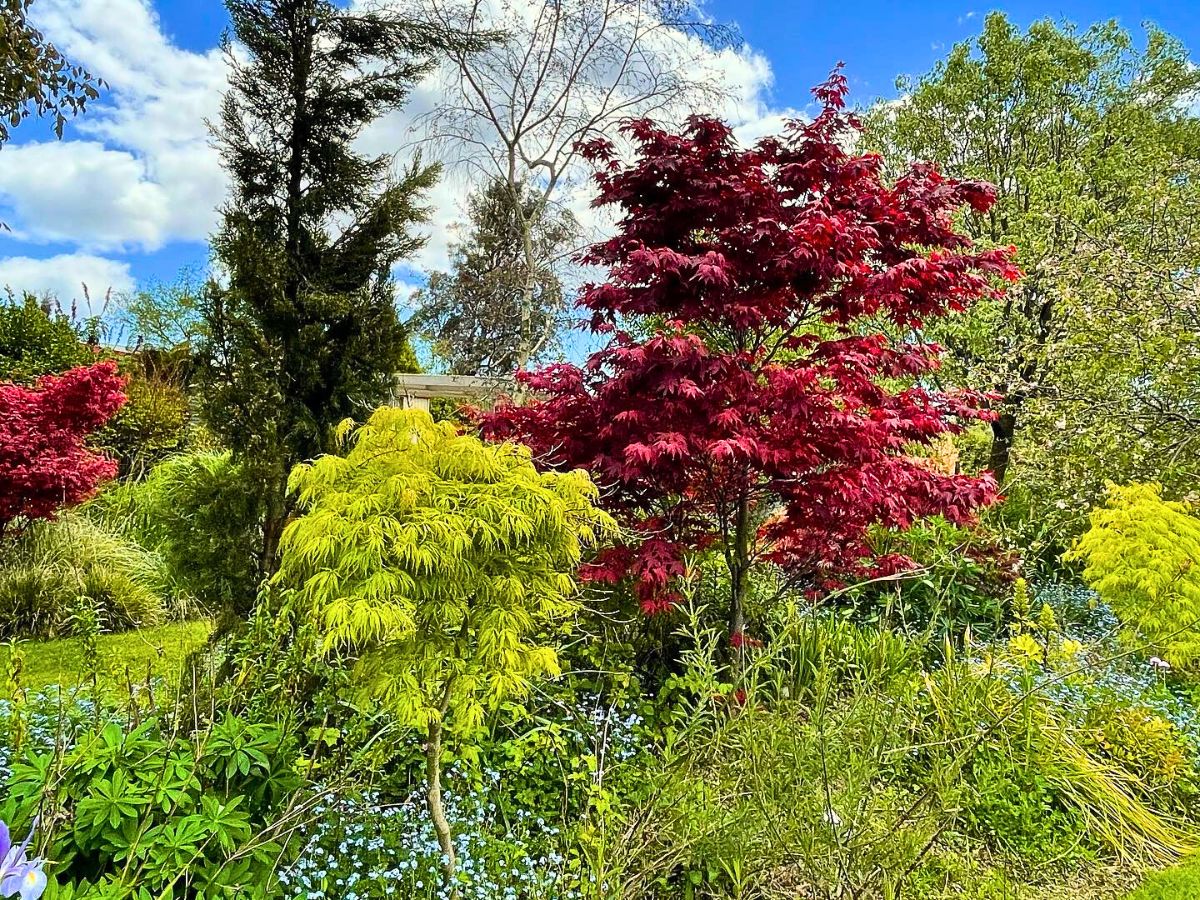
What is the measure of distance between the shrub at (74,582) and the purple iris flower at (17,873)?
4.83 m

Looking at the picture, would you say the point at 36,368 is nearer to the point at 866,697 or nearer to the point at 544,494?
the point at 544,494

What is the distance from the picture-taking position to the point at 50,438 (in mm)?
5418

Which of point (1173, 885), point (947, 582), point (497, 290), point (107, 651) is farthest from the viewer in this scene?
point (497, 290)

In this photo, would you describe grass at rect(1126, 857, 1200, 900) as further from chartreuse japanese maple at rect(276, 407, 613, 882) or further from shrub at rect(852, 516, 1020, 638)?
chartreuse japanese maple at rect(276, 407, 613, 882)

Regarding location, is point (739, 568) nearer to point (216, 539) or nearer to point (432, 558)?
point (432, 558)

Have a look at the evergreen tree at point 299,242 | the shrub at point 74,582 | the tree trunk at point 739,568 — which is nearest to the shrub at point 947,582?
the tree trunk at point 739,568

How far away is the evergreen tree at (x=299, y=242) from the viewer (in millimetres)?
4461

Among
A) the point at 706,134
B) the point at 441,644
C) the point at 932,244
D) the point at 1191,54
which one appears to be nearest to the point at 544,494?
the point at 441,644

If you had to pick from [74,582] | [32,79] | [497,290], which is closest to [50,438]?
[74,582]

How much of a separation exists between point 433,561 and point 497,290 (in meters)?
11.8

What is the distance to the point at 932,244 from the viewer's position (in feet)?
11.6

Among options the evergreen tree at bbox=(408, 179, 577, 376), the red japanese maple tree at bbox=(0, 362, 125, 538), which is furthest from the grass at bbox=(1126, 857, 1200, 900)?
the evergreen tree at bbox=(408, 179, 577, 376)

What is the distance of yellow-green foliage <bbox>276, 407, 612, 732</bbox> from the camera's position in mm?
1861

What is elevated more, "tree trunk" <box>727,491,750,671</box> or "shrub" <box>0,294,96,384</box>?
"shrub" <box>0,294,96,384</box>
